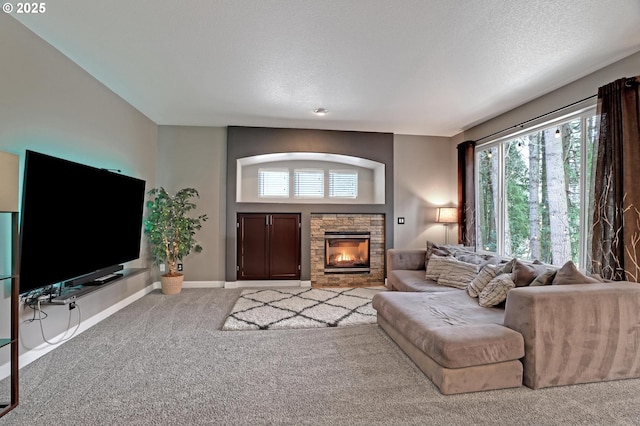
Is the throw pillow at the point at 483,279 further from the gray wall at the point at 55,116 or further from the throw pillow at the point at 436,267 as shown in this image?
the gray wall at the point at 55,116

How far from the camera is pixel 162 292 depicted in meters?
4.62

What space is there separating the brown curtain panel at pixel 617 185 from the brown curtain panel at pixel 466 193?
2.02 meters

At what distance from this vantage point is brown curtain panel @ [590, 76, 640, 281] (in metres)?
2.60

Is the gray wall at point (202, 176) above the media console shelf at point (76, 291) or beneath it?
above

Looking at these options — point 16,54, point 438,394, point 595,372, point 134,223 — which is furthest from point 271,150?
point 595,372

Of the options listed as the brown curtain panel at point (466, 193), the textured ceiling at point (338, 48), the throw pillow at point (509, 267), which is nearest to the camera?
the textured ceiling at point (338, 48)

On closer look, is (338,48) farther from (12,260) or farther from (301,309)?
(301,309)

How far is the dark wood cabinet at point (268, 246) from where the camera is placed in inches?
202

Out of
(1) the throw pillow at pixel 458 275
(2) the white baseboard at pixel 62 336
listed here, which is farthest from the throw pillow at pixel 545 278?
(2) the white baseboard at pixel 62 336

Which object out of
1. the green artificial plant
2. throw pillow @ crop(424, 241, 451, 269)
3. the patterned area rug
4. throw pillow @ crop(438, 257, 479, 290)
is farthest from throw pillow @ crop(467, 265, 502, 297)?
the green artificial plant

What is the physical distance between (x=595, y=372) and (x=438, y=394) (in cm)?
121

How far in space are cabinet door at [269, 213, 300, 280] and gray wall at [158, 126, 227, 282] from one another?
2.78ft

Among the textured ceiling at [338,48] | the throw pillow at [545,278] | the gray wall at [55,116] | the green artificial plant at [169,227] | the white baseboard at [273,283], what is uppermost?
the textured ceiling at [338,48]

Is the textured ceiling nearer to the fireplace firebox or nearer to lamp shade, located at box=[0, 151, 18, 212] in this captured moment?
lamp shade, located at box=[0, 151, 18, 212]
